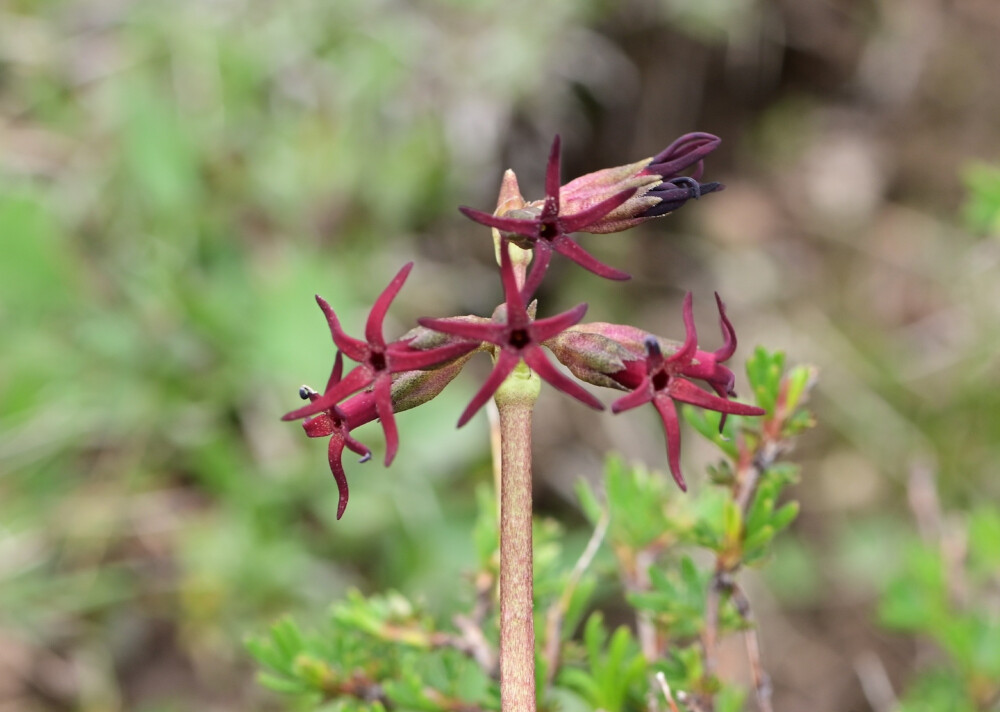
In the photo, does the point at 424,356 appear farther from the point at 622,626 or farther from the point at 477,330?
the point at 622,626

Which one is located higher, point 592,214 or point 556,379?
point 592,214

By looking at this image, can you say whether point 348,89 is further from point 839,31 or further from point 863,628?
point 863,628

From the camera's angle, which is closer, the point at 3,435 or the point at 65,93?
the point at 3,435

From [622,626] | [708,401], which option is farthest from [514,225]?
[622,626]

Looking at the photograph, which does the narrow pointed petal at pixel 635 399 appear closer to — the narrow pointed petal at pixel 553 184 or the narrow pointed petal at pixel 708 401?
the narrow pointed petal at pixel 708 401

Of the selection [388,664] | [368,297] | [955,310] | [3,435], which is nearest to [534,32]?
[368,297]

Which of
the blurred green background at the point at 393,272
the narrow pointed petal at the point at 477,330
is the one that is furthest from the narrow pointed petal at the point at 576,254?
the blurred green background at the point at 393,272

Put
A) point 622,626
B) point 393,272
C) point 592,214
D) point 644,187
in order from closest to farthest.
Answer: point 592,214, point 644,187, point 622,626, point 393,272

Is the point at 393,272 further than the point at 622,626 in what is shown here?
Yes
